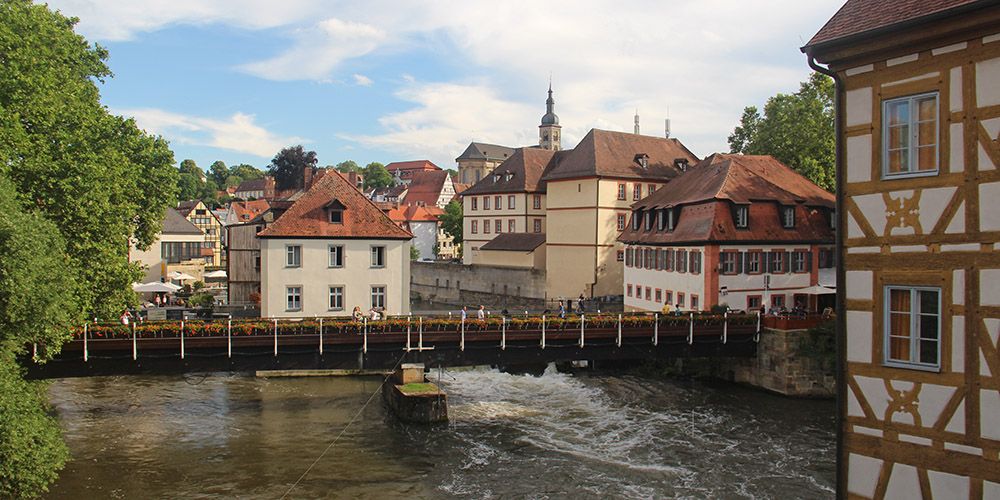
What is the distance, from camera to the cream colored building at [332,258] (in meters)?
38.5

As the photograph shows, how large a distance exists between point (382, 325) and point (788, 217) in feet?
75.9

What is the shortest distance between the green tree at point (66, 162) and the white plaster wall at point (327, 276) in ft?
36.8

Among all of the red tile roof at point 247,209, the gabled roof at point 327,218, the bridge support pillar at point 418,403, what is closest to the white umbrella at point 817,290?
the bridge support pillar at point 418,403

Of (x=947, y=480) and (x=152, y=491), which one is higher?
(x=947, y=480)

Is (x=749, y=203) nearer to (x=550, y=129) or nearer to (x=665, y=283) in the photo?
(x=665, y=283)

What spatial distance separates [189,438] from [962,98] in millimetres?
24999

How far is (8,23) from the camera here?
2559cm

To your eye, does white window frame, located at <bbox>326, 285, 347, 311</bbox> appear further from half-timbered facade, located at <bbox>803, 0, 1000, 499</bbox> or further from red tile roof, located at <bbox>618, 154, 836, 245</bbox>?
half-timbered facade, located at <bbox>803, 0, 1000, 499</bbox>

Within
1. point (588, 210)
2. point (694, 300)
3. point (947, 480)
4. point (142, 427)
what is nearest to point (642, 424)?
point (694, 300)

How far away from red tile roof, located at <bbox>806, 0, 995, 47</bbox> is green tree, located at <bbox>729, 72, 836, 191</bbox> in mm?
43195

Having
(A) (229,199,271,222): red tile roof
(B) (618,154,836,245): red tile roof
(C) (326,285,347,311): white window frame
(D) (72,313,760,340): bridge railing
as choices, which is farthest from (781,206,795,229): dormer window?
(A) (229,199,271,222): red tile roof

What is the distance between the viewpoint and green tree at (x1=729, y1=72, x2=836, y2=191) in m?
53.1

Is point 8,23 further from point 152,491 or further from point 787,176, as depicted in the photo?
point 787,176

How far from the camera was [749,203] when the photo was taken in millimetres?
Answer: 39906
